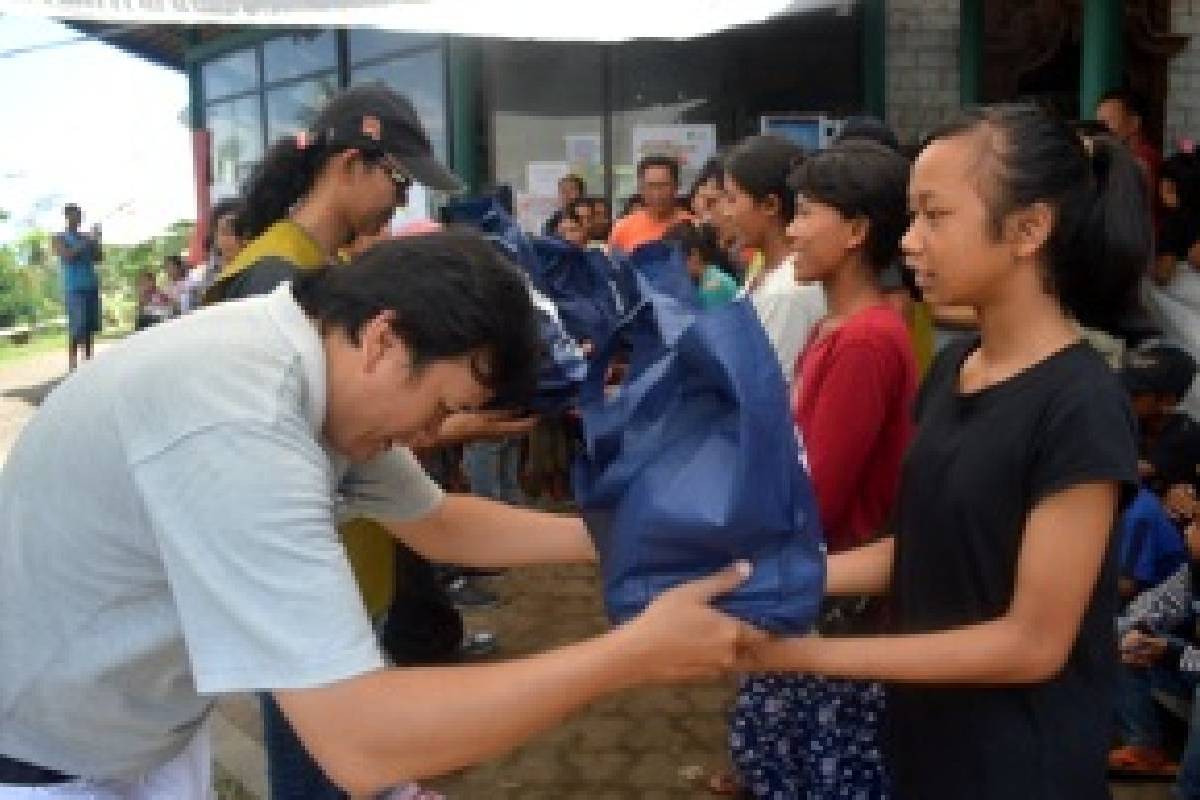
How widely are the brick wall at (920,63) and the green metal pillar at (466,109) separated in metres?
2.97

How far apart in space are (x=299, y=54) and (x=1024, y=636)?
1196 centimetres

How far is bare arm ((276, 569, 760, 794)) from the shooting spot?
4.41 feet

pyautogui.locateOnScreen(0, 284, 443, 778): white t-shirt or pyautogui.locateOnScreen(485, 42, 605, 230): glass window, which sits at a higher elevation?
pyautogui.locateOnScreen(485, 42, 605, 230): glass window

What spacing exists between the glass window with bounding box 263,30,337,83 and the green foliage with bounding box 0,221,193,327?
217 inches

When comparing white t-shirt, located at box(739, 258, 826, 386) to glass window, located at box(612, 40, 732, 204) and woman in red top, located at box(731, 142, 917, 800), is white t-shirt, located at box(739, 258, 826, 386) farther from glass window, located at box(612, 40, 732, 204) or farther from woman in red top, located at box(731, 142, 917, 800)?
glass window, located at box(612, 40, 732, 204)

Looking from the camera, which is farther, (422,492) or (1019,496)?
(422,492)

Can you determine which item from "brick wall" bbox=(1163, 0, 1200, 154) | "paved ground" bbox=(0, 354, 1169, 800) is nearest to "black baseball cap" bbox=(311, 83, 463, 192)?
"paved ground" bbox=(0, 354, 1169, 800)

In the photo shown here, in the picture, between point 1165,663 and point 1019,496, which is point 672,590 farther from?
point 1165,663

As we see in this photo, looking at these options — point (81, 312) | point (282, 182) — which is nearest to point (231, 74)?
point (81, 312)

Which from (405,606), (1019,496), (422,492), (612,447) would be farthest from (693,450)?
(405,606)

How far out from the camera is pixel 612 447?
5.08ft

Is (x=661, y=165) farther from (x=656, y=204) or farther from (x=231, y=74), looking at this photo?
(x=231, y=74)

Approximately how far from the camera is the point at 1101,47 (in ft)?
19.7

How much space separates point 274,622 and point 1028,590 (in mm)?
854
